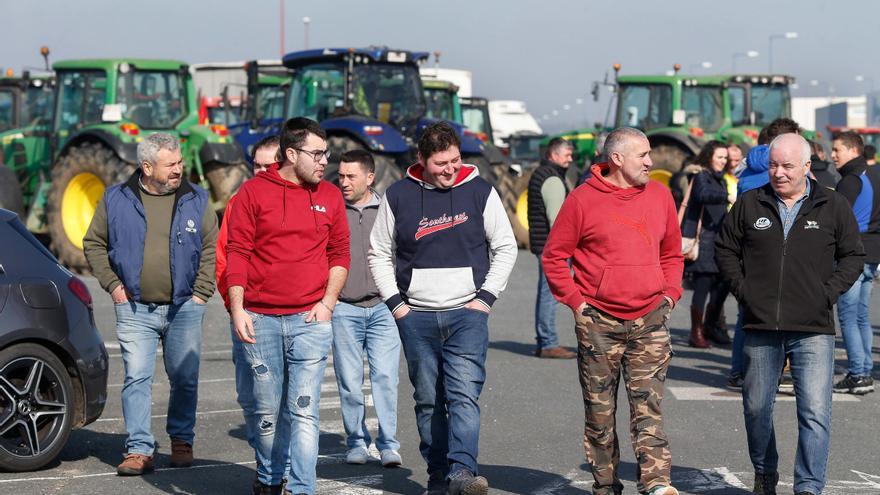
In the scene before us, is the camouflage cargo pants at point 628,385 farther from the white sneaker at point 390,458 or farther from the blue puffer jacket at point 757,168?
the blue puffer jacket at point 757,168

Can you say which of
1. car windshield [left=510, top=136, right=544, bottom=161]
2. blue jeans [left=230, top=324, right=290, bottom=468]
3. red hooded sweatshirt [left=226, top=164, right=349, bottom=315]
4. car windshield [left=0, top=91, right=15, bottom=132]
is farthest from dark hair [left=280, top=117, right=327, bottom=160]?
car windshield [left=510, top=136, right=544, bottom=161]

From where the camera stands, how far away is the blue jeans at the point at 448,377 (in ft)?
23.0

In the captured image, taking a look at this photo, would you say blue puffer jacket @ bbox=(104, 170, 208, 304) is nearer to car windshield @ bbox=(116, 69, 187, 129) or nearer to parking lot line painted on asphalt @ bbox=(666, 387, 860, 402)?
parking lot line painted on asphalt @ bbox=(666, 387, 860, 402)

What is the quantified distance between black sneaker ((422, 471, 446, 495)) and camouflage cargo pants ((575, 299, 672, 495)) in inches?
29.1

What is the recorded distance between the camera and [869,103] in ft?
297

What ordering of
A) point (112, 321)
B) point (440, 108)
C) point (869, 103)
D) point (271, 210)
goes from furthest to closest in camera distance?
point (869, 103) → point (440, 108) → point (112, 321) → point (271, 210)

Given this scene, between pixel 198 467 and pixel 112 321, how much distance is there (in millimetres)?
7251

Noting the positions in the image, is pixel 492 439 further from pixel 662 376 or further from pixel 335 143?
pixel 335 143

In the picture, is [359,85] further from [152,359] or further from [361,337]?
[152,359]

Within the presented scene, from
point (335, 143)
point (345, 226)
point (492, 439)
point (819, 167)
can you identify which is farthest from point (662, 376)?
point (335, 143)

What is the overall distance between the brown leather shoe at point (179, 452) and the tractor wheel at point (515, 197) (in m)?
15.7

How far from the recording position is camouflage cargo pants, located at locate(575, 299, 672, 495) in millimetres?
6863

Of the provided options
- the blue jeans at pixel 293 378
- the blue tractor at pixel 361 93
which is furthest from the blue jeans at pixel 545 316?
the blue tractor at pixel 361 93

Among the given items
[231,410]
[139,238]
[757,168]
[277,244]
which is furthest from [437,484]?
[757,168]
